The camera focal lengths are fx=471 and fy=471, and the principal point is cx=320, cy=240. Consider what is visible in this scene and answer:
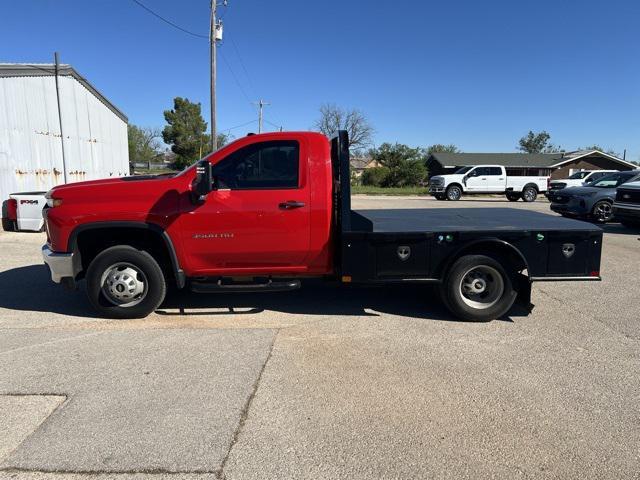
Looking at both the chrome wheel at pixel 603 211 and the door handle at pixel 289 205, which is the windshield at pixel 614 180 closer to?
the chrome wheel at pixel 603 211

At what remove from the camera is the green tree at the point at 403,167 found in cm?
5762

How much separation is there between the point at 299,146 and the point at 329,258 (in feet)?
4.22

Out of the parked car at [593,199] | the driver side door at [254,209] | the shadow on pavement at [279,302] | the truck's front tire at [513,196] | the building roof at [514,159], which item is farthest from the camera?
the building roof at [514,159]

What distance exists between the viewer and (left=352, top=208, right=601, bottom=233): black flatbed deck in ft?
17.1

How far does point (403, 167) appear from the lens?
57875mm

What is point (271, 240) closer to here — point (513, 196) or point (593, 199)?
point (593, 199)

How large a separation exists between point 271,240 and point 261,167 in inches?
31.6

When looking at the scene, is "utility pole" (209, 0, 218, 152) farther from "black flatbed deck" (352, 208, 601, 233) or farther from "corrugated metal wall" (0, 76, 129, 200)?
"black flatbed deck" (352, 208, 601, 233)

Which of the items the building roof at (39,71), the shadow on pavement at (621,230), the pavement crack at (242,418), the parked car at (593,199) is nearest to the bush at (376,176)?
the building roof at (39,71)

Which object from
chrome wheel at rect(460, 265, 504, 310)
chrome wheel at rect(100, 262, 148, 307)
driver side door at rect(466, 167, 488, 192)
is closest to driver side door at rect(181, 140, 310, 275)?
chrome wheel at rect(100, 262, 148, 307)

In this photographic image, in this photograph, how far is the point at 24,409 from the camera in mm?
3379

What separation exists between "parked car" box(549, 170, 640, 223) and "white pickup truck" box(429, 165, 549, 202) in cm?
1253

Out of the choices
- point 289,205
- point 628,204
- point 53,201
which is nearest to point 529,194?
point 628,204

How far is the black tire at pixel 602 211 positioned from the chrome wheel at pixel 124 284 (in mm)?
14134
